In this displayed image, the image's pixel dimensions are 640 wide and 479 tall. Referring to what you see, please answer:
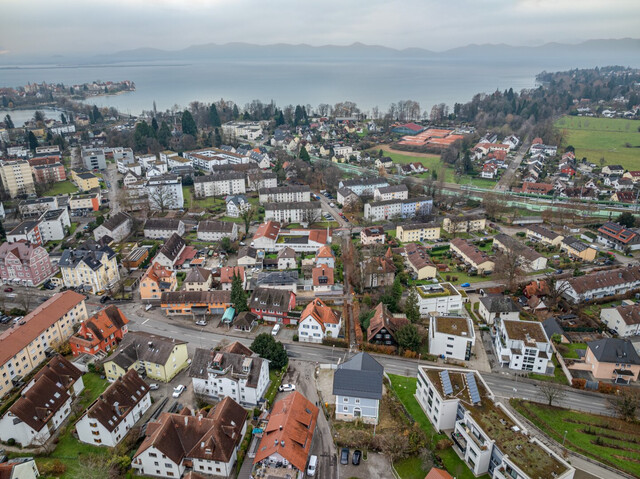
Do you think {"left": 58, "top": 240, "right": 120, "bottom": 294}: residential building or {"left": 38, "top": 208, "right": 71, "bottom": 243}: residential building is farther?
{"left": 38, "top": 208, "right": 71, "bottom": 243}: residential building

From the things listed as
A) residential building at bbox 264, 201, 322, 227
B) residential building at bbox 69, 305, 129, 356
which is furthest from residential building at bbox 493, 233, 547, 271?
residential building at bbox 69, 305, 129, 356

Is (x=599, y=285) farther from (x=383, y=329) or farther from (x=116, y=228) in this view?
(x=116, y=228)

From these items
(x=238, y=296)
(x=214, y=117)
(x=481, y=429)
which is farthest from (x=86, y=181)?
(x=481, y=429)

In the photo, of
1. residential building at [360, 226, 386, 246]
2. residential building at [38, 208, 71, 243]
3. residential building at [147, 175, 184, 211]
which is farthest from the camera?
residential building at [147, 175, 184, 211]

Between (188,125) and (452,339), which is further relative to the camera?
(188,125)

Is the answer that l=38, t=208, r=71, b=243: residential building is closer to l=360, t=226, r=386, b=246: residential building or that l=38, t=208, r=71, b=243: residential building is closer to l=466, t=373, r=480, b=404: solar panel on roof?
l=360, t=226, r=386, b=246: residential building

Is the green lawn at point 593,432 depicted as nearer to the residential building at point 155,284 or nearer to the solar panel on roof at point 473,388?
the solar panel on roof at point 473,388

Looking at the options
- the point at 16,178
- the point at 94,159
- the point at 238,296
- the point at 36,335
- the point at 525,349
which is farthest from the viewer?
the point at 94,159
